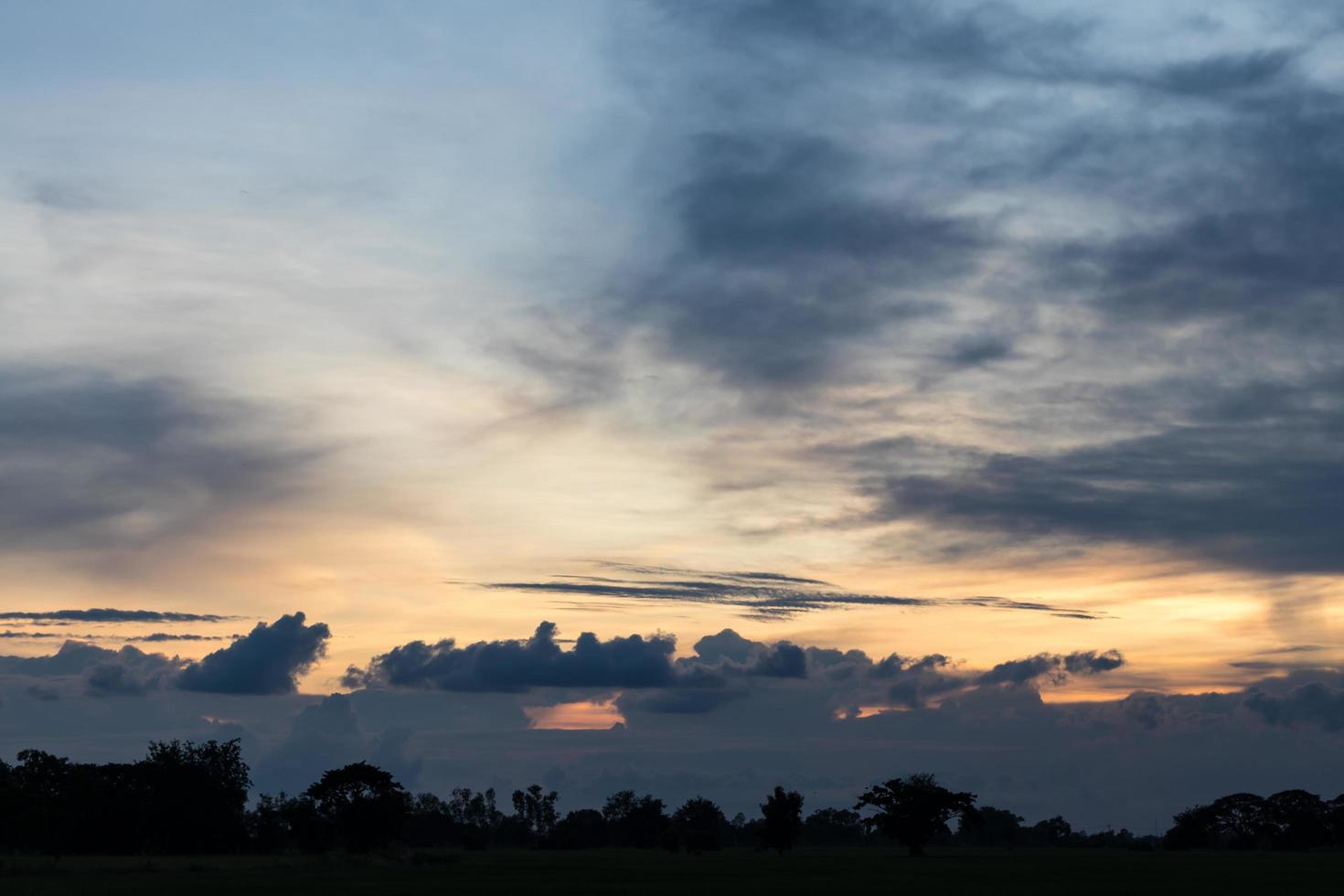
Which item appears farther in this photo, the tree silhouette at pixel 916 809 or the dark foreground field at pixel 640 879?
the tree silhouette at pixel 916 809

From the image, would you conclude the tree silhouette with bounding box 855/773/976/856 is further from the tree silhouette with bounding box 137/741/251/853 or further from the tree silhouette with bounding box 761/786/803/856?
the tree silhouette with bounding box 137/741/251/853

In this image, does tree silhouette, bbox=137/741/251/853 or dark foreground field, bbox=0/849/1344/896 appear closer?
dark foreground field, bbox=0/849/1344/896

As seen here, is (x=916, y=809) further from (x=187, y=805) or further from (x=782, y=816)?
(x=187, y=805)

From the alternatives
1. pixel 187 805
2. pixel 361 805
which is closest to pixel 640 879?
pixel 361 805

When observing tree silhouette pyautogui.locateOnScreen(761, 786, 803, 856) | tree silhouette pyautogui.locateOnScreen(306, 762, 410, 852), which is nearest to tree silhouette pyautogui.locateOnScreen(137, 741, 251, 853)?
tree silhouette pyautogui.locateOnScreen(306, 762, 410, 852)

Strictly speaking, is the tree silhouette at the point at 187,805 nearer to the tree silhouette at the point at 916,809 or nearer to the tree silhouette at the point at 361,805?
the tree silhouette at the point at 361,805

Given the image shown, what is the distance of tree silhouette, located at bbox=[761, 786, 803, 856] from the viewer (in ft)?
550

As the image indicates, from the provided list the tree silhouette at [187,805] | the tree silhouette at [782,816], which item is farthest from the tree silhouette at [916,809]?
the tree silhouette at [187,805]

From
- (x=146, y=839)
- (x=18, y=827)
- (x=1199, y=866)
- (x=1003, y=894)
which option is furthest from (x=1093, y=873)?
→ (x=146, y=839)

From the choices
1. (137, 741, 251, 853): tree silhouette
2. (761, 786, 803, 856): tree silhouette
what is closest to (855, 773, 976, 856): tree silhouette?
(761, 786, 803, 856): tree silhouette

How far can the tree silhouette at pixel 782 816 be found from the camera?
167750 millimetres

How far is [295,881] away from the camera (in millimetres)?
91938

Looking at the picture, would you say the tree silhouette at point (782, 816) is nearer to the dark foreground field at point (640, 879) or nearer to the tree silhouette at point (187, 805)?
the dark foreground field at point (640, 879)

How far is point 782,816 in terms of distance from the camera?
16850cm
